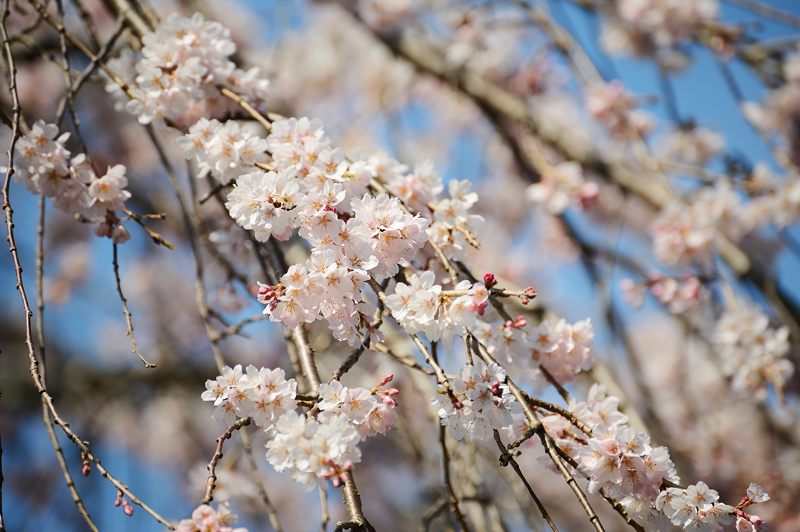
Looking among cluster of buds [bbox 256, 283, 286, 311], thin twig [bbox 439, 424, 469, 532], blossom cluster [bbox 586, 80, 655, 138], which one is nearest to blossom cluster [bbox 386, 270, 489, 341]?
cluster of buds [bbox 256, 283, 286, 311]

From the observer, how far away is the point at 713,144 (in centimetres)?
359

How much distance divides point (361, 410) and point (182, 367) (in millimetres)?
3035

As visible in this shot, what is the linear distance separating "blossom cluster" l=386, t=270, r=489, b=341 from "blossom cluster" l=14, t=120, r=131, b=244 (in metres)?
0.66

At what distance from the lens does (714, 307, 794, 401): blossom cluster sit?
2.16 meters

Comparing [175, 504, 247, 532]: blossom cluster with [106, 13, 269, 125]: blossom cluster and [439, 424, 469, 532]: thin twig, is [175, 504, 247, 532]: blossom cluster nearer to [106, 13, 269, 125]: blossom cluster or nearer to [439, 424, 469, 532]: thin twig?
[439, 424, 469, 532]: thin twig

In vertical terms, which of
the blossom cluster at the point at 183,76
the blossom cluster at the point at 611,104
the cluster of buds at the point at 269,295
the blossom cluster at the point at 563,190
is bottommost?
the cluster of buds at the point at 269,295

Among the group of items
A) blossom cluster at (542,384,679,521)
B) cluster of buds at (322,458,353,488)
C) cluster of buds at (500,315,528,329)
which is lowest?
blossom cluster at (542,384,679,521)

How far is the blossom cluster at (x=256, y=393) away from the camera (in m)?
1.04

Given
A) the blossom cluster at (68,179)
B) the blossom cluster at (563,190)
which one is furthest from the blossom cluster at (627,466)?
the blossom cluster at (563,190)

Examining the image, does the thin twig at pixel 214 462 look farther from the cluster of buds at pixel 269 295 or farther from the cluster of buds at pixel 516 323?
the cluster of buds at pixel 516 323

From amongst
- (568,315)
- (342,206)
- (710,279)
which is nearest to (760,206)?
(710,279)

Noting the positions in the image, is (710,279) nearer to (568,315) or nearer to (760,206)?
(760,206)

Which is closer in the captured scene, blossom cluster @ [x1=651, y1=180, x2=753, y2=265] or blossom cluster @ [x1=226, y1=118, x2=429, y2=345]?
blossom cluster @ [x1=226, y1=118, x2=429, y2=345]

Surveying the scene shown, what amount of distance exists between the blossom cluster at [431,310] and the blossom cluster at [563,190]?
1939 mm
